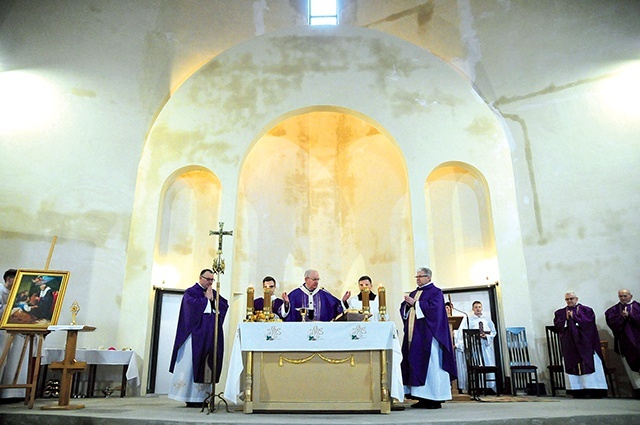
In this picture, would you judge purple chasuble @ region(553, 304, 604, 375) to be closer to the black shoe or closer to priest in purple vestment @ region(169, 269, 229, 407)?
the black shoe

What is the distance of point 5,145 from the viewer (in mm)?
9469

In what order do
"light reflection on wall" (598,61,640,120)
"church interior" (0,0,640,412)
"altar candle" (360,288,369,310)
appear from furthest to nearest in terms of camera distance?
1. "light reflection on wall" (598,61,640,120)
2. "church interior" (0,0,640,412)
3. "altar candle" (360,288,369,310)

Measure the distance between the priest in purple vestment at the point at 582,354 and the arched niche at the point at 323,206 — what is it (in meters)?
3.84

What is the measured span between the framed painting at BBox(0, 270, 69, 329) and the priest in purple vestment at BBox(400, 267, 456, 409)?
482cm

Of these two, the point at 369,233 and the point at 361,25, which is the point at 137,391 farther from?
the point at 361,25

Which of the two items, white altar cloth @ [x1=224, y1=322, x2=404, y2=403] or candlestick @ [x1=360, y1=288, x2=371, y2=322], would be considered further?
candlestick @ [x1=360, y1=288, x2=371, y2=322]

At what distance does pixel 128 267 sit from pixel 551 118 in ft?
29.9

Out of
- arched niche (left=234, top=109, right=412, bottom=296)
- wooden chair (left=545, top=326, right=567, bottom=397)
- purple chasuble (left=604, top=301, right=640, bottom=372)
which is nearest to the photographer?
purple chasuble (left=604, top=301, right=640, bottom=372)

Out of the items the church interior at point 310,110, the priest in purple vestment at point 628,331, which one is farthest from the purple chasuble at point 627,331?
the church interior at point 310,110

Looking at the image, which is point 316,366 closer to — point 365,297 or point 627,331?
point 365,297

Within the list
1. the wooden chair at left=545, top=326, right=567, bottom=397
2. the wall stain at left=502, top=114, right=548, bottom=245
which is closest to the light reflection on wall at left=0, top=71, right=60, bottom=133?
the wall stain at left=502, top=114, right=548, bottom=245

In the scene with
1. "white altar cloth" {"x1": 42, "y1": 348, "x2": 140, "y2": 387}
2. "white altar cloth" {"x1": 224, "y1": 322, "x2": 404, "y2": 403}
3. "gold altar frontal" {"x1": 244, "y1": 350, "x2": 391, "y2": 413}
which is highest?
→ "white altar cloth" {"x1": 224, "y1": 322, "x2": 404, "y2": 403}

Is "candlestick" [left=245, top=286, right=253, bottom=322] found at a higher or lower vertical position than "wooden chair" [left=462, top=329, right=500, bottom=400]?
higher

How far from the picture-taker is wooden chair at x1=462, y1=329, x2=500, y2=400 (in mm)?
8820
